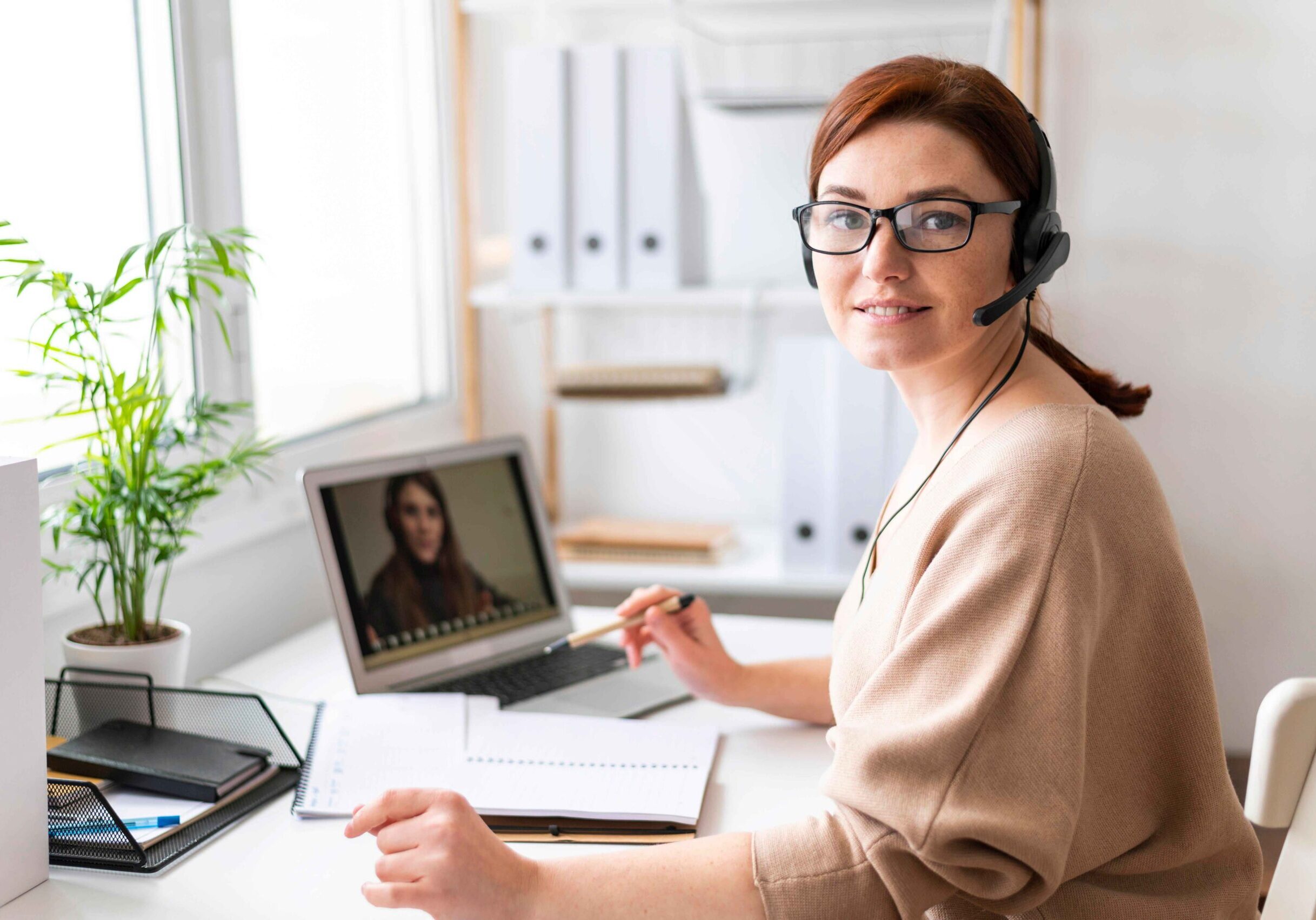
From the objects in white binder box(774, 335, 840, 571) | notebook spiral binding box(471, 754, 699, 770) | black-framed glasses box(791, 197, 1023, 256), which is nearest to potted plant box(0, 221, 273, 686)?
notebook spiral binding box(471, 754, 699, 770)

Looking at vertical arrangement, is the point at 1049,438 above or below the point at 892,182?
below

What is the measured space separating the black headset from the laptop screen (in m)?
0.77

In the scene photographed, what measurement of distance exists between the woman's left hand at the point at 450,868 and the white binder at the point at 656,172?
1.31m

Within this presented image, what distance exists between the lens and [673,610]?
126 cm

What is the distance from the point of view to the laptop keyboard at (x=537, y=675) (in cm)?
131

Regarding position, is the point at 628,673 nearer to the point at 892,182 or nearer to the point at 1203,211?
the point at 892,182

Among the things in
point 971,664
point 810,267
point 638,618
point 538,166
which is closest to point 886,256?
point 810,267

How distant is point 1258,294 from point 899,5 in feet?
2.50

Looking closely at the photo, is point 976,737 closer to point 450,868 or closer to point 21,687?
point 450,868

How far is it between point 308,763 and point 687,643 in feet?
1.33

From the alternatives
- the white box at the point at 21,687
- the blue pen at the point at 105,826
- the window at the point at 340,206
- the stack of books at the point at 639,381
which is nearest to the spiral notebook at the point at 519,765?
the blue pen at the point at 105,826

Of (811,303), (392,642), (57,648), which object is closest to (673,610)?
(392,642)

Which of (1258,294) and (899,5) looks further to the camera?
(899,5)

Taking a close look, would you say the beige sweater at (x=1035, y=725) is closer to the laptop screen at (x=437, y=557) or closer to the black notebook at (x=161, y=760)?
the black notebook at (x=161, y=760)
